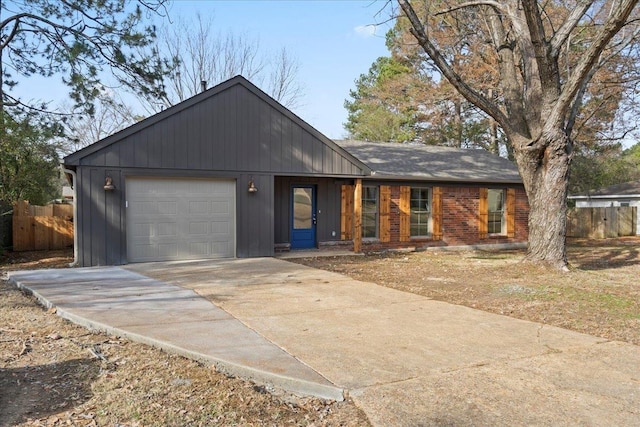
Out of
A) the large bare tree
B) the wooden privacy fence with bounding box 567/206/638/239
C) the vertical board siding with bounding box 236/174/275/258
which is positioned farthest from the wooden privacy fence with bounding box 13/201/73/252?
the wooden privacy fence with bounding box 567/206/638/239

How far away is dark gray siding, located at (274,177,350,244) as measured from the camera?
516 inches

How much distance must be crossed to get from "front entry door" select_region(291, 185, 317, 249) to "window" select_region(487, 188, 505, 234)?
20.7 ft

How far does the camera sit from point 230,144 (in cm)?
1137

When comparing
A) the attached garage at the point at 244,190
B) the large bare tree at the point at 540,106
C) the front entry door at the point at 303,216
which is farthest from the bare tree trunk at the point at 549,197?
the front entry door at the point at 303,216

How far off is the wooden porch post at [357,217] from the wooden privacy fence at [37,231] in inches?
346

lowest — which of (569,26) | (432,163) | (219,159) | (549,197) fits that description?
(549,197)

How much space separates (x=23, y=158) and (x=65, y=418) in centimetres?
1123

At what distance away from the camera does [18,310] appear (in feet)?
19.9

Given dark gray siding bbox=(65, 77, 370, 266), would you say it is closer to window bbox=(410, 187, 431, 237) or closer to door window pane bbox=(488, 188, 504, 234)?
window bbox=(410, 187, 431, 237)

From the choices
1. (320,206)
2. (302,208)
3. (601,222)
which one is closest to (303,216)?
(302,208)

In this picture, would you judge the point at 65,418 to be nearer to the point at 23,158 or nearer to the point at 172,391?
the point at 172,391

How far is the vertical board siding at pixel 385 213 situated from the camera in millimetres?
13945

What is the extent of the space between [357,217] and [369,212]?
1.25 meters

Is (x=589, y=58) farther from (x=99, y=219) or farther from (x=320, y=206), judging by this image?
(x=99, y=219)
